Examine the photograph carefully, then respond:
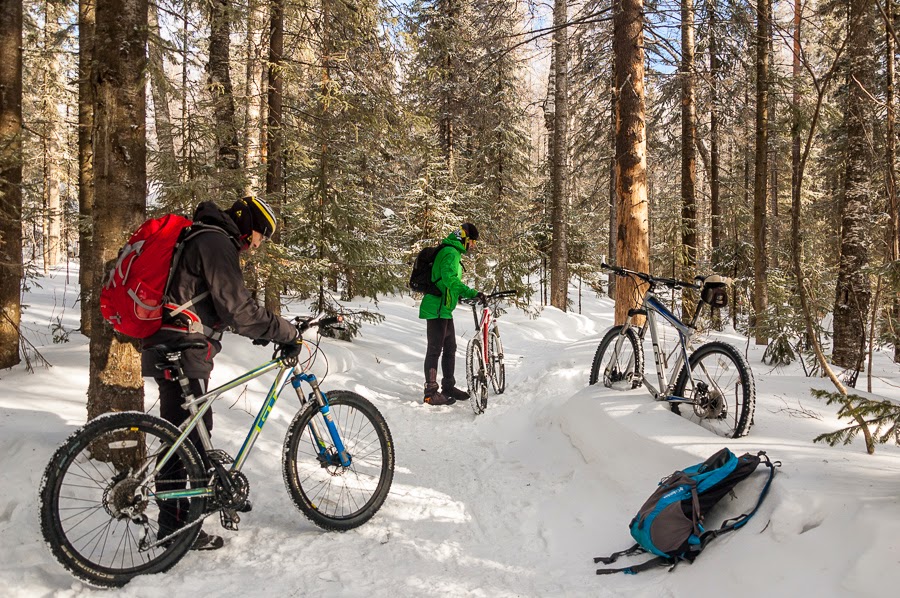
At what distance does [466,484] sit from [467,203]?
53.1ft

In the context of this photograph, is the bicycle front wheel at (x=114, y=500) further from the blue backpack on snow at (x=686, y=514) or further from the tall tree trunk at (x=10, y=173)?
the tall tree trunk at (x=10, y=173)

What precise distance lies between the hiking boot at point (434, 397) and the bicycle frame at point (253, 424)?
129 inches

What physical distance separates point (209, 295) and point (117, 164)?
1495 millimetres

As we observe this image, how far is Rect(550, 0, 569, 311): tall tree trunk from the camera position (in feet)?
48.8

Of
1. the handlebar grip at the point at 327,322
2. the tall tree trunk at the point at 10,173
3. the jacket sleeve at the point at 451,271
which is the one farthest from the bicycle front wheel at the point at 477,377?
the tall tree trunk at the point at 10,173

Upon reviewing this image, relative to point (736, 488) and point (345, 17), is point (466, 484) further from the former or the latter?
point (345, 17)

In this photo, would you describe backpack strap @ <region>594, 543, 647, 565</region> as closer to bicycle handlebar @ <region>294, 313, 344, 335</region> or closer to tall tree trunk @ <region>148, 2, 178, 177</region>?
bicycle handlebar @ <region>294, 313, 344, 335</region>

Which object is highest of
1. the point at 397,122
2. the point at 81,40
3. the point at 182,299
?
the point at 81,40

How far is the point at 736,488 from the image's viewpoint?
3.17 m

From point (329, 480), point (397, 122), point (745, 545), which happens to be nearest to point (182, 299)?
point (329, 480)

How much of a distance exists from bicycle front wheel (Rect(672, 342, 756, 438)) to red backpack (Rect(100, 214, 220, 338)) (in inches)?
149

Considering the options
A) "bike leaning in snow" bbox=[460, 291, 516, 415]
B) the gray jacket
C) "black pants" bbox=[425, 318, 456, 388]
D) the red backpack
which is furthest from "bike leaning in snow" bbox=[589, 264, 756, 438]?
the red backpack

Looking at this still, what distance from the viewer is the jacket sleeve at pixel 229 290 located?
10.5 ft

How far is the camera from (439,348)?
23.5 ft
